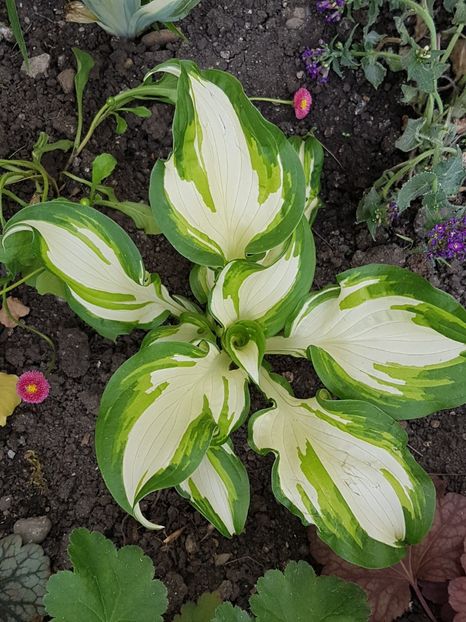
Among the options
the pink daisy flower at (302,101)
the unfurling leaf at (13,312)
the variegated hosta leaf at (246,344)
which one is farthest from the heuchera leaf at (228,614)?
the pink daisy flower at (302,101)

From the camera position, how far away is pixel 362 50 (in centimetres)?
150

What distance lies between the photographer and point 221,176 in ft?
3.75

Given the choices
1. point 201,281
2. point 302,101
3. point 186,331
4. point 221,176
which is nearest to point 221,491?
point 186,331

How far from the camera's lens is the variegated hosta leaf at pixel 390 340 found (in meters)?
1.15

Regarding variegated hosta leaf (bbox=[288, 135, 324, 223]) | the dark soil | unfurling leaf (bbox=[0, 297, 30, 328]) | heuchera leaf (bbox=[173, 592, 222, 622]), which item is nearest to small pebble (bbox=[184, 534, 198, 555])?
the dark soil

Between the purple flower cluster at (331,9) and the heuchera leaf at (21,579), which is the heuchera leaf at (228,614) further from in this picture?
the purple flower cluster at (331,9)

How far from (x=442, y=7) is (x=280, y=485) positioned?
3.76 feet

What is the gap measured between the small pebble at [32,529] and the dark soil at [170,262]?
0.02 m

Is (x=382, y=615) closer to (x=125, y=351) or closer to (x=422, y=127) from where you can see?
(x=125, y=351)

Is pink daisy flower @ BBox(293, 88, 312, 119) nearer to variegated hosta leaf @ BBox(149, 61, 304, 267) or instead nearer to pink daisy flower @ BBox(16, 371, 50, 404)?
variegated hosta leaf @ BBox(149, 61, 304, 267)

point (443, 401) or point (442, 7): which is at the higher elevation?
point (442, 7)

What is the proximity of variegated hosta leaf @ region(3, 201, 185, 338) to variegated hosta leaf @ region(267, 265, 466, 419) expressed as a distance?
0.31 meters

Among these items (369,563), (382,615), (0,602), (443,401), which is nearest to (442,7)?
(443,401)

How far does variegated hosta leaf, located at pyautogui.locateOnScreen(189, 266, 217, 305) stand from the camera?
1.33 meters
